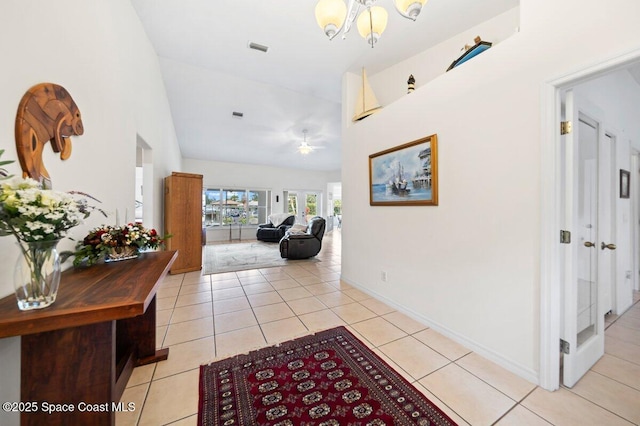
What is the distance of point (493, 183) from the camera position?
1716 millimetres

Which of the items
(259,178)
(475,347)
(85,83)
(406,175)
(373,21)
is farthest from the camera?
(259,178)

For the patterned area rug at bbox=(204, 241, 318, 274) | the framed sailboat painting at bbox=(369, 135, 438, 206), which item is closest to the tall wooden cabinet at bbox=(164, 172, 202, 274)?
the patterned area rug at bbox=(204, 241, 318, 274)

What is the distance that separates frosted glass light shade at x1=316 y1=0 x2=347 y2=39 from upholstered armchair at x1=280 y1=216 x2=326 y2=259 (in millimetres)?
4060

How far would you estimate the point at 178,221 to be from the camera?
404 cm

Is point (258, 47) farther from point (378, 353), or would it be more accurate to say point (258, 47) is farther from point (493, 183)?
point (378, 353)

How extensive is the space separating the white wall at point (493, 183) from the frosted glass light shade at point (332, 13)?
3.62ft

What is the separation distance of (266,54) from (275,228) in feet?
17.7

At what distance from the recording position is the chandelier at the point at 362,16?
1.47 m

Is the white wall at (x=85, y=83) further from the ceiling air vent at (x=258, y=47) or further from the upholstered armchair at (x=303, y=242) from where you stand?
the upholstered armchair at (x=303, y=242)

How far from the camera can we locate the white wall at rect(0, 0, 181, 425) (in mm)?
967

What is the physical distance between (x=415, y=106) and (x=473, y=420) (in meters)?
2.50

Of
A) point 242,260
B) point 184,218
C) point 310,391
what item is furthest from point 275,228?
point 310,391

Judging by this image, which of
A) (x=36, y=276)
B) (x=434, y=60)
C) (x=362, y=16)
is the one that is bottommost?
(x=36, y=276)

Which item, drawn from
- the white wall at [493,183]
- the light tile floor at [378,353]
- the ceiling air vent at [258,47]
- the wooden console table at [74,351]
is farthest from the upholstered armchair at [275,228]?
the wooden console table at [74,351]
